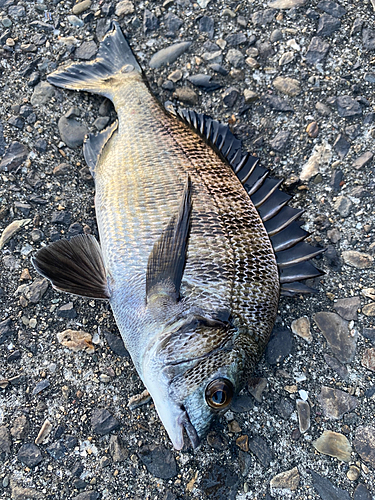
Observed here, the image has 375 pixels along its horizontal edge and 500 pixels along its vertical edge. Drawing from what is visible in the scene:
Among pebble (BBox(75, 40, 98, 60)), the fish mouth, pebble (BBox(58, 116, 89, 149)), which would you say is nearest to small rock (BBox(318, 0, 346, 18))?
pebble (BBox(75, 40, 98, 60))

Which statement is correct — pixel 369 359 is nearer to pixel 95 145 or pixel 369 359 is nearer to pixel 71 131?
pixel 95 145

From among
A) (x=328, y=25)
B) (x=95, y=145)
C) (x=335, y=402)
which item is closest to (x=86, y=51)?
(x=95, y=145)

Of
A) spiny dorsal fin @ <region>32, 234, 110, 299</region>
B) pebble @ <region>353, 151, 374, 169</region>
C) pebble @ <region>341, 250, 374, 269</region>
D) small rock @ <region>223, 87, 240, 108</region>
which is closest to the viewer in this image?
spiny dorsal fin @ <region>32, 234, 110, 299</region>

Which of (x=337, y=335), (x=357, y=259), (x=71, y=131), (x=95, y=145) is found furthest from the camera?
(x=71, y=131)

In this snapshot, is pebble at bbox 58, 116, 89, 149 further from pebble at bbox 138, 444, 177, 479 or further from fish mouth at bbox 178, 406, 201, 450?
pebble at bbox 138, 444, 177, 479

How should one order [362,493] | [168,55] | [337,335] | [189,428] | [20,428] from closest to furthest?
[189,428] < [362,493] < [20,428] < [337,335] < [168,55]

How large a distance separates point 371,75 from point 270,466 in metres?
2.79

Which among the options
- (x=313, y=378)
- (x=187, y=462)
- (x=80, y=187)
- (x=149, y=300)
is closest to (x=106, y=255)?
(x=149, y=300)

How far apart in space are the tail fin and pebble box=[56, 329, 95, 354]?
173 centimetres

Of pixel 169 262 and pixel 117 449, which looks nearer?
pixel 169 262

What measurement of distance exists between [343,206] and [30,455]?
8.50ft

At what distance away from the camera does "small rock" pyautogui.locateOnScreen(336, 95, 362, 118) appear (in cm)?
264

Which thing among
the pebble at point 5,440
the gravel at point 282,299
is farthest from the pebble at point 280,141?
the pebble at point 5,440

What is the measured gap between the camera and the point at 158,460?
85.6 inches
